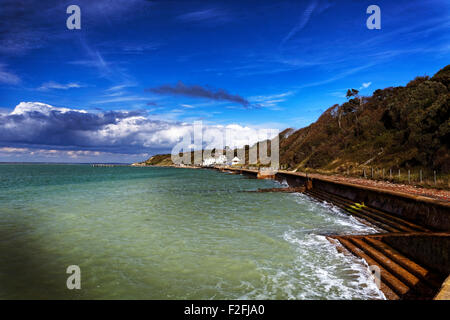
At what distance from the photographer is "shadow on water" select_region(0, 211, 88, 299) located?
7055 millimetres

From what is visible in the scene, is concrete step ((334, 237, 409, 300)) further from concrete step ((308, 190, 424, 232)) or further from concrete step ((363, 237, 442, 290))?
concrete step ((308, 190, 424, 232))

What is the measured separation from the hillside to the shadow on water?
86.3ft

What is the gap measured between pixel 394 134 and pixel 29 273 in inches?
1891

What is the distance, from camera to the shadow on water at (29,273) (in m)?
7.05

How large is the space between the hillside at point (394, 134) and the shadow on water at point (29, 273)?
26295 millimetres

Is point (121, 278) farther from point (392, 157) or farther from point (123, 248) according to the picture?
point (392, 157)

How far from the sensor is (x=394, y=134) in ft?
137

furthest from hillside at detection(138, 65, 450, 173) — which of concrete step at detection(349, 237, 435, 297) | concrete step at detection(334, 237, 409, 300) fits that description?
concrete step at detection(334, 237, 409, 300)

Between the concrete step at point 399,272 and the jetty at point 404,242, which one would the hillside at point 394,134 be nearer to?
the jetty at point 404,242

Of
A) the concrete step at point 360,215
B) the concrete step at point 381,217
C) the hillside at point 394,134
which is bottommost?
the concrete step at point 360,215

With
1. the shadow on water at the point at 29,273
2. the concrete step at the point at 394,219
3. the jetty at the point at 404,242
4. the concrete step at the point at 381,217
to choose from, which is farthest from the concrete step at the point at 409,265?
the shadow on water at the point at 29,273
